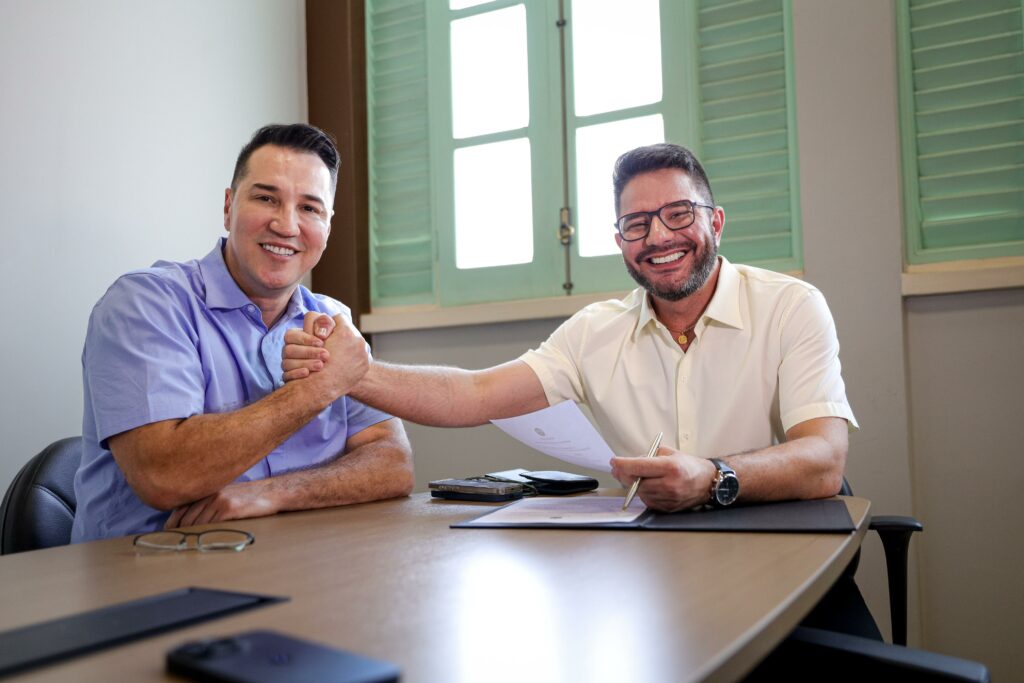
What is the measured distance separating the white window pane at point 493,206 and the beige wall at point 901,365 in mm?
1022

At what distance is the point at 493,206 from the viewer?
10.4ft

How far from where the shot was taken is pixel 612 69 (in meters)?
2.95

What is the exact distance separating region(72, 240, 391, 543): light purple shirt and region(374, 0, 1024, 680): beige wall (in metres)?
1.50

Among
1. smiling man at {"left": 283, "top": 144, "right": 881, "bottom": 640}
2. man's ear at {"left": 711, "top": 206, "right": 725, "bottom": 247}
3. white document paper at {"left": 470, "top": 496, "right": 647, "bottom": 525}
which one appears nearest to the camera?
white document paper at {"left": 470, "top": 496, "right": 647, "bottom": 525}

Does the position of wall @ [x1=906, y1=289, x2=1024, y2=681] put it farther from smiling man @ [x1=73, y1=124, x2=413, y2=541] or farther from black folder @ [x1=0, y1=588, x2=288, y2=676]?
black folder @ [x1=0, y1=588, x2=288, y2=676]

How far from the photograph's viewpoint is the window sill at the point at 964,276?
7.42 feet

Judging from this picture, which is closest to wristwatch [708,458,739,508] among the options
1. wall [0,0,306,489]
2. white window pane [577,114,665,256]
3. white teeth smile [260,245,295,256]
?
white teeth smile [260,245,295,256]

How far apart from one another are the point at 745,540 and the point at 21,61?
2428mm

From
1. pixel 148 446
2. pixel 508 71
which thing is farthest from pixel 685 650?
pixel 508 71

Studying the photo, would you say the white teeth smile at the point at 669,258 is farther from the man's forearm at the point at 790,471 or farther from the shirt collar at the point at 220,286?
the shirt collar at the point at 220,286

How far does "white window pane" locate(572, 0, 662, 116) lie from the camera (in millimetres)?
2873

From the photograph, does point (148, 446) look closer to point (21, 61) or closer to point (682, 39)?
point (21, 61)

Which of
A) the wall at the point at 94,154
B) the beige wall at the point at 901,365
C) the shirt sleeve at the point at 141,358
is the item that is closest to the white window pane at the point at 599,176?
the beige wall at the point at 901,365

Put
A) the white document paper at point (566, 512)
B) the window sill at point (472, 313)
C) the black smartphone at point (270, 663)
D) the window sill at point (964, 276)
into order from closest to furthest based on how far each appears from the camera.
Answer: the black smartphone at point (270, 663), the white document paper at point (566, 512), the window sill at point (964, 276), the window sill at point (472, 313)
